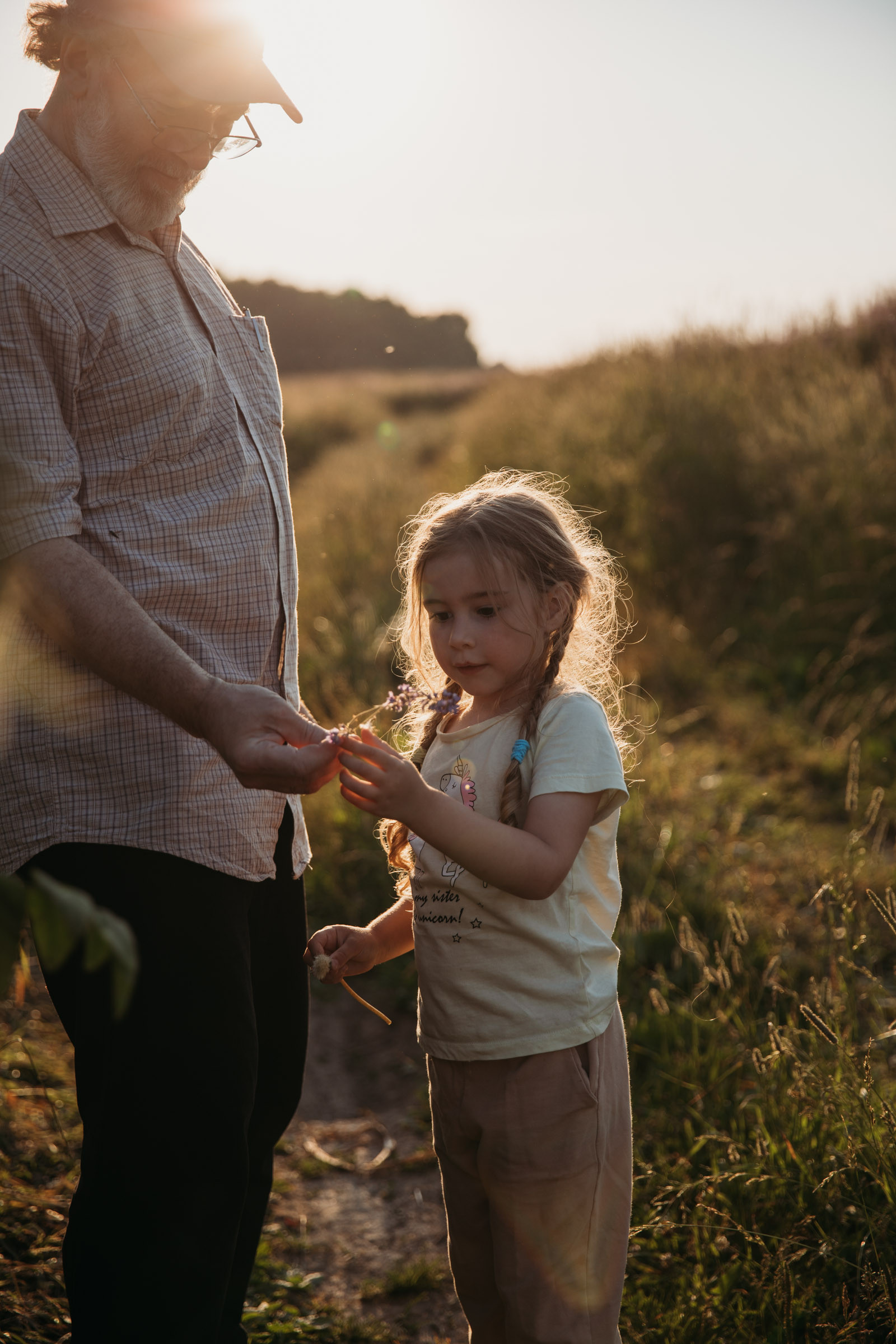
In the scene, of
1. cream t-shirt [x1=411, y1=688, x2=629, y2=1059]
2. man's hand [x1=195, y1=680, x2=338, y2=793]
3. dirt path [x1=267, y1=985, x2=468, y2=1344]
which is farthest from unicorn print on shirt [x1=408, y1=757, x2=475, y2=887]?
dirt path [x1=267, y1=985, x2=468, y2=1344]

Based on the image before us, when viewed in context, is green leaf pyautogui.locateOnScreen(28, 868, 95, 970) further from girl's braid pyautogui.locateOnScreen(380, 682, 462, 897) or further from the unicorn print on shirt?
girl's braid pyautogui.locateOnScreen(380, 682, 462, 897)

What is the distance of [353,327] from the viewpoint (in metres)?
3.94

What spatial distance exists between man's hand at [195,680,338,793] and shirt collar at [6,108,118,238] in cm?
75

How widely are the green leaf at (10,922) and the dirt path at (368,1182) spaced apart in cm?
206

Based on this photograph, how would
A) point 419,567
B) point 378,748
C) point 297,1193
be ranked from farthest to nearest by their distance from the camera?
point 297,1193 < point 419,567 < point 378,748

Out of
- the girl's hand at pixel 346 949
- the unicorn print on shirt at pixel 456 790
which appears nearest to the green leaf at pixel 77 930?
the unicorn print on shirt at pixel 456 790

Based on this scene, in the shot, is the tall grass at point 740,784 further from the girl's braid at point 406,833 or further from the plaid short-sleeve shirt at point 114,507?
the plaid short-sleeve shirt at point 114,507

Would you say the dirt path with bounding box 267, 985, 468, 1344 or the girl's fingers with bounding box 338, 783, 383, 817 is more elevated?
the girl's fingers with bounding box 338, 783, 383, 817

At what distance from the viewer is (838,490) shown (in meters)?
6.62

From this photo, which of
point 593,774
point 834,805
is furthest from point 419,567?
point 834,805

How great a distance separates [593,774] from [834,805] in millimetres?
3606

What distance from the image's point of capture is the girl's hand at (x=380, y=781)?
1366mm

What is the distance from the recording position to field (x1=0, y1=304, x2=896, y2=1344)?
2146 mm

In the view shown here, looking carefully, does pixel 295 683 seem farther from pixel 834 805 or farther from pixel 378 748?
pixel 834 805
